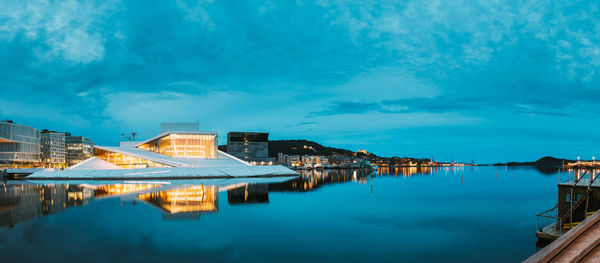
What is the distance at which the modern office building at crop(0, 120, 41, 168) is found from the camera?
9612 cm

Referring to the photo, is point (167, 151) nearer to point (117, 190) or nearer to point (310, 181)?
point (310, 181)

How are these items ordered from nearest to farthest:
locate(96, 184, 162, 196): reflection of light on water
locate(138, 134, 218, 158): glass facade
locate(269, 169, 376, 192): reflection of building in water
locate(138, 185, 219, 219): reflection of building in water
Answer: locate(138, 185, 219, 219): reflection of building in water, locate(96, 184, 162, 196): reflection of light on water, locate(269, 169, 376, 192): reflection of building in water, locate(138, 134, 218, 158): glass facade

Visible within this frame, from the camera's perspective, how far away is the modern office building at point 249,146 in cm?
14088

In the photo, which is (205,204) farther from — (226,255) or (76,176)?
(76,176)

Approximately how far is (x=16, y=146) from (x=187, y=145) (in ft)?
195

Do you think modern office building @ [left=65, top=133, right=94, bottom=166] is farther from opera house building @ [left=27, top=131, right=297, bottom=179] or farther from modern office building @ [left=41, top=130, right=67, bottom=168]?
opera house building @ [left=27, top=131, right=297, bottom=179]

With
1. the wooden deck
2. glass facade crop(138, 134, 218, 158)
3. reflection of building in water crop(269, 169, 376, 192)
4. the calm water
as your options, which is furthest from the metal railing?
glass facade crop(138, 134, 218, 158)

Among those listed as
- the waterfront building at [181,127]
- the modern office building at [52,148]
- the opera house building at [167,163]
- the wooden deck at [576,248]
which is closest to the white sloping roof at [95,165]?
the opera house building at [167,163]

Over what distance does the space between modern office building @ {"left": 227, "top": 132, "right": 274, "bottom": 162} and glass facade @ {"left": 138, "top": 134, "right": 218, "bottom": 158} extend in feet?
209

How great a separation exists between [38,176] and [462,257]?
67.5 meters

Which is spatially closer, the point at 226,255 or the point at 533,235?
the point at 226,255

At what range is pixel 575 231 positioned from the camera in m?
9.16

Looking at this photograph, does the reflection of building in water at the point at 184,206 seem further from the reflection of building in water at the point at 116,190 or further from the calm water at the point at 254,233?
the reflection of building in water at the point at 116,190

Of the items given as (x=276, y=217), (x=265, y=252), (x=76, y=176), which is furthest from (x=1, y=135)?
(x=265, y=252)
